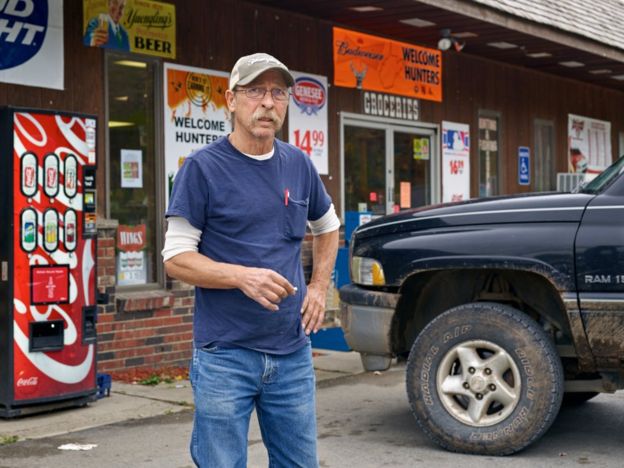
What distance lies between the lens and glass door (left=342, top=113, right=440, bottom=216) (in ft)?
39.7

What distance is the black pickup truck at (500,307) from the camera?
5.97 metres

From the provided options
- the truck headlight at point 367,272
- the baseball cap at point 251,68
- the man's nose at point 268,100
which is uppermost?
the baseball cap at point 251,68

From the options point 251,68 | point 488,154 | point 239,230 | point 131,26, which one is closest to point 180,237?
point 239,230

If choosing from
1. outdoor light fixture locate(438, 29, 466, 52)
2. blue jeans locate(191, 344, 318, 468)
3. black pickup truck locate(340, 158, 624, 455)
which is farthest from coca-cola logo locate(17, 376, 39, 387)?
outdoor light fixture locate(438, 29, 466, 52)

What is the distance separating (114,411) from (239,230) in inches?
172

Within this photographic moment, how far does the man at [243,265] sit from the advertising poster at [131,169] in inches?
226

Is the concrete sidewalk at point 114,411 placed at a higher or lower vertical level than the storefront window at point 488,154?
lower

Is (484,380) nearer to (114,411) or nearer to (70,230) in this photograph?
(114,411)

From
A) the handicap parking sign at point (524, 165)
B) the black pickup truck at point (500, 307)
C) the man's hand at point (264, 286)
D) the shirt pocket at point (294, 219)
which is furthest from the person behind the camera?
the handicap parking sign at point (524, 165)

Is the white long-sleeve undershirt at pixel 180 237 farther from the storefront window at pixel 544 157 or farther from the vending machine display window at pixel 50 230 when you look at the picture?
the storefront window at pixel 544 157

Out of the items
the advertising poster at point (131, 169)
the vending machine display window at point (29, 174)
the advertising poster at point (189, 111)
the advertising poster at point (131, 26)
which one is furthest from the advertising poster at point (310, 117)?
the vending machine display window at point (29, 174)

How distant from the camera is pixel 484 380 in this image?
615 cm

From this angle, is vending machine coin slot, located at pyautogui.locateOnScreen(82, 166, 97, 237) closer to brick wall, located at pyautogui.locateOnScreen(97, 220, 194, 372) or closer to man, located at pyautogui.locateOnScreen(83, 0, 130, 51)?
brick wall, located at pyautogui.locateOnScreen(97, 220, 194, 372)

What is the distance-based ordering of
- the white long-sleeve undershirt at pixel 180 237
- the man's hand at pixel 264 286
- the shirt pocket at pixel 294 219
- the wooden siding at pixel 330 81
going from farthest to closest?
the wooden siding at pixel 330 81
the shirt pocket at pixel 294 219
the white long-sleeve undershirt at pixel 180 237
the man's hand at pixel 264 286
